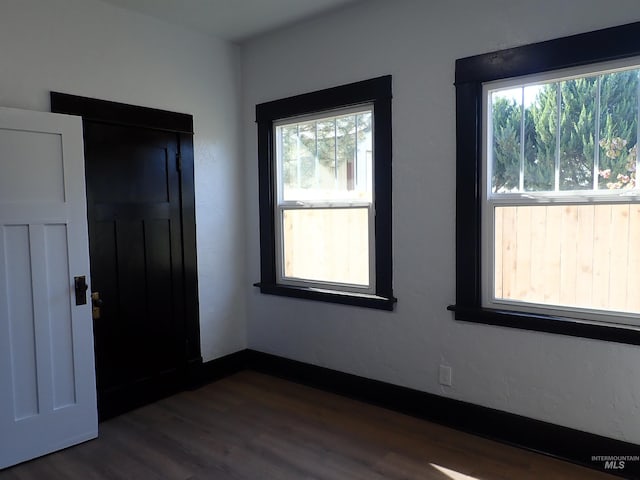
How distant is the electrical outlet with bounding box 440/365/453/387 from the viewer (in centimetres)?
289

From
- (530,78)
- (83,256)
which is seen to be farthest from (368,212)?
(83,256)

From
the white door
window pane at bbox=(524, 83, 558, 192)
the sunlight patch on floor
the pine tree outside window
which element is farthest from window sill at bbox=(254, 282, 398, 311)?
the white door

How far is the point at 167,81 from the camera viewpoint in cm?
343

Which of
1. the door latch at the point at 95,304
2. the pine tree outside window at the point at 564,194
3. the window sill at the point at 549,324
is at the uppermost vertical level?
the pine tree outside window at the point at 564,194

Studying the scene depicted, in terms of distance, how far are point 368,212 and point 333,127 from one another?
0.73 meters

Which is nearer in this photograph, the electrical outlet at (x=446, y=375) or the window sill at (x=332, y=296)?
the electrical outlet at (x=446, y=375)

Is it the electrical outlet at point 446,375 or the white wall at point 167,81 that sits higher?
the white wall at point 167,81

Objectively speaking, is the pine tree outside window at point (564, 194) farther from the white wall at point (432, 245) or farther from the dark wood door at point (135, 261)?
the dark wood door at point (135, 261)

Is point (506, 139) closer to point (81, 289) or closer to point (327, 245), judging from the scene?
point (327, 245)

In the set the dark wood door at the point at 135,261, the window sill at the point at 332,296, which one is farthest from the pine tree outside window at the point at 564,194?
the dark wood door at the point at 135,261

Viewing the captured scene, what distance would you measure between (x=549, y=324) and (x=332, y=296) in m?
1.50

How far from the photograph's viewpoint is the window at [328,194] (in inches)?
124

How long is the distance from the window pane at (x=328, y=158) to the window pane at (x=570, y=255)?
105 cm

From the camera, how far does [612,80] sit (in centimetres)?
233
